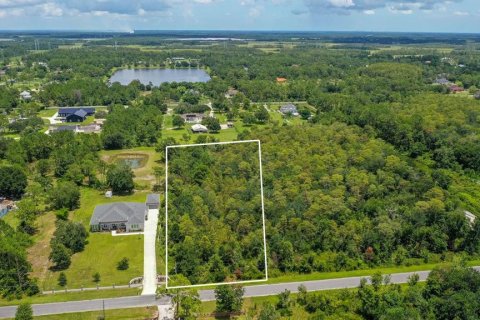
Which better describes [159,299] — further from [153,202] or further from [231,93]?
[231,93]

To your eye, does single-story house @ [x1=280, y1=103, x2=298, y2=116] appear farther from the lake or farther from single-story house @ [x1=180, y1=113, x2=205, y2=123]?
the lake

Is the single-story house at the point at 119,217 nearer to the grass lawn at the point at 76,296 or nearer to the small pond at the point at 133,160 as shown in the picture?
the grass lawn at the point at 76,296

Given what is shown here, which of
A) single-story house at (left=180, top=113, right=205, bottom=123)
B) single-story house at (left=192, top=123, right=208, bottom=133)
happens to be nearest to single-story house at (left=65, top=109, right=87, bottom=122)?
single-story house at (left=180, top=113, right=205, bottom=123)

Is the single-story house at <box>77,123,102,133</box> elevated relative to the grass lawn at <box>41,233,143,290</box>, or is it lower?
elevated

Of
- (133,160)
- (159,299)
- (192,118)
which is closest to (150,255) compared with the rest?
(159,299)

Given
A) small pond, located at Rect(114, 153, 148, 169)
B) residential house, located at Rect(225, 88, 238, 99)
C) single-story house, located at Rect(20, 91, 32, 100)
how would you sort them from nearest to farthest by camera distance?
small pond, located at Rect(114, 153, 148, 169) < single-story house, located at Rect(20, 91, 32, 100) < residential house, located at Rect(225, 88, 238, 99)

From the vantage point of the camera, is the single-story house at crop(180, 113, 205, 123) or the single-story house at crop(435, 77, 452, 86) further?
the single-story house at crop(435, 77, 452, 86)

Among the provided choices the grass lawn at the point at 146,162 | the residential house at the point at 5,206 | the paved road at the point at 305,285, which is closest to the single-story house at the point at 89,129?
the grass lawn at the point at 146,162

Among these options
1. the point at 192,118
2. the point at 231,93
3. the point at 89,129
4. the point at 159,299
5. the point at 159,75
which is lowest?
the point at 159,299
